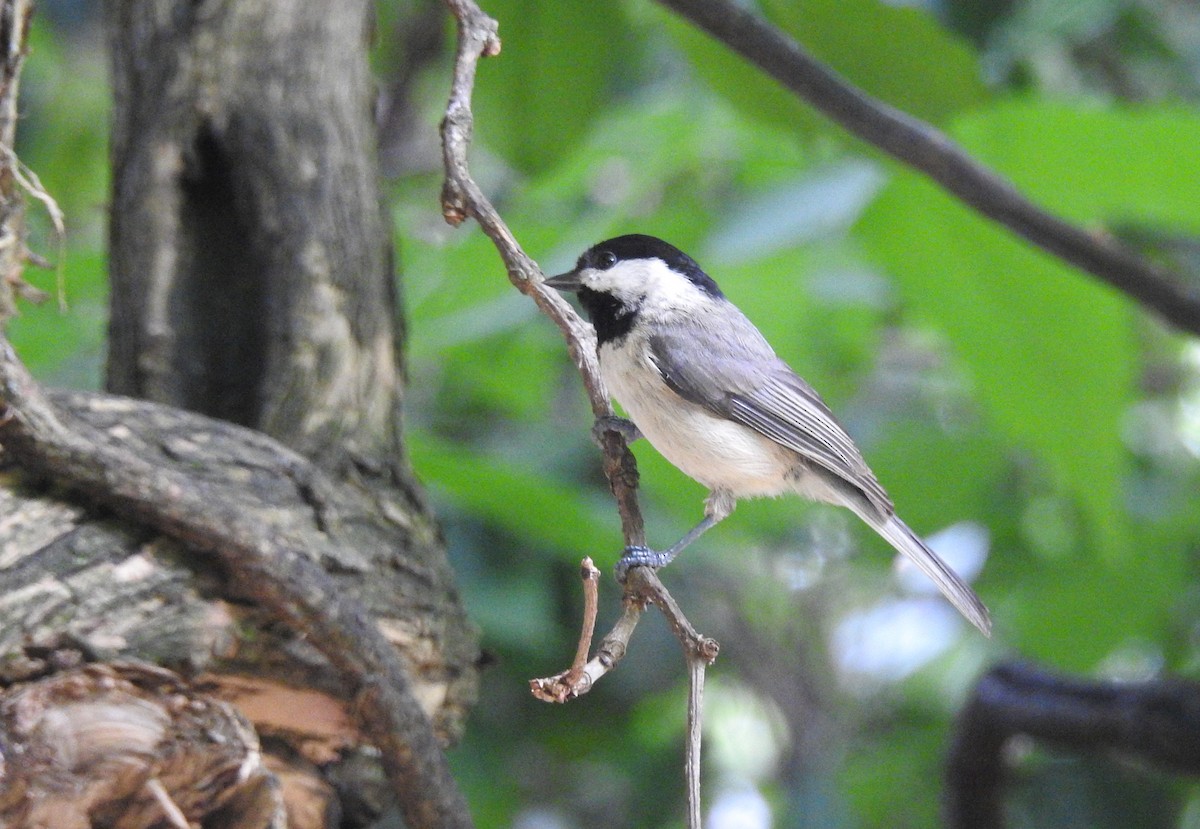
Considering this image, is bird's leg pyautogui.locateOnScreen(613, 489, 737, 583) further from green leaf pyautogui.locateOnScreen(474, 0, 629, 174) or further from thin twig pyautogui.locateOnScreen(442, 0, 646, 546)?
green leaf pyautogui.locateOnScreen(474, 0, 629, 174)

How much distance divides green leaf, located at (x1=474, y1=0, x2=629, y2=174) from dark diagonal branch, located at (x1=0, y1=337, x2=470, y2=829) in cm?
99

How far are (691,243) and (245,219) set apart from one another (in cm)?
74

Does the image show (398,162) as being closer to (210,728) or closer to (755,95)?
(755,95)

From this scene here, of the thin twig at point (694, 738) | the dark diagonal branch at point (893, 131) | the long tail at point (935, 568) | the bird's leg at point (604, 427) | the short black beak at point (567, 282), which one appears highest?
the dark diagonal branch at point (893, 131)

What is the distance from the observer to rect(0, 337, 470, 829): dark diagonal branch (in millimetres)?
1164

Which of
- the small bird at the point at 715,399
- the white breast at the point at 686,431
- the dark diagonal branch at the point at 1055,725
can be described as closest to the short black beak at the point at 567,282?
Answer: the small bird at the point at 715,399

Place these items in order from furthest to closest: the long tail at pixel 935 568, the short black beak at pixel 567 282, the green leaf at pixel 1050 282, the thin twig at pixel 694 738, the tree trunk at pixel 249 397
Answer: the green leaf at pixel 1050 282, the short black beak at pixel 567 282, the long tail at pixel 935 568, the tree trunk at pixel 249 397, the thin twig at pixel 694 738

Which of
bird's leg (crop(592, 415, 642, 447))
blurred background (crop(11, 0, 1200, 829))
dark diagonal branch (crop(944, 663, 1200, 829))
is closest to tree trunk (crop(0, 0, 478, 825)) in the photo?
blurred background (crop(11, 0, 1200, 829))

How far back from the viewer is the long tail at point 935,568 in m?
1.39

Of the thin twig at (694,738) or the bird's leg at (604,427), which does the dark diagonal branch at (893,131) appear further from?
the thin twig at (694,738)

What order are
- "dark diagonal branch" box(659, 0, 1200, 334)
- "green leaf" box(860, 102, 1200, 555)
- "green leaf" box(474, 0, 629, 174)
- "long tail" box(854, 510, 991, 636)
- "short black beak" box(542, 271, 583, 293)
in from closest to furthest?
"long tail" box(854, 510, 991, 636), "short black beak" box(542, 271, 583, 293), "dark diagonal branch" box(659, 0, 1200, 334), "green leaf" box(860, 102, 1200, 555), "green leaf" box(474, 0, 629, 174)

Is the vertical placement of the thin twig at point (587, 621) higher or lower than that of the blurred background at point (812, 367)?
lower

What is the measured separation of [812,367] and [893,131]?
2.87 ft

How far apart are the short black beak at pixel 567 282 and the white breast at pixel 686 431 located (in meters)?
0.13
